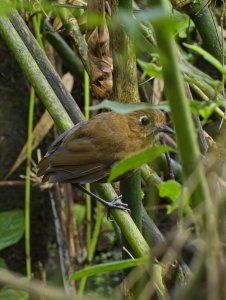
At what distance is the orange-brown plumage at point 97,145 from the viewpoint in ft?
7.55

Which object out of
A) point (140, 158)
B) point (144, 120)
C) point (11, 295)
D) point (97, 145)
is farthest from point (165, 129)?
point (140, 158)

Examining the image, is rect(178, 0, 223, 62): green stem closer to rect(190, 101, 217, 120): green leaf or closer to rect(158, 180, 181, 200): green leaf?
rect(158, 180, 181, 200): green leaf

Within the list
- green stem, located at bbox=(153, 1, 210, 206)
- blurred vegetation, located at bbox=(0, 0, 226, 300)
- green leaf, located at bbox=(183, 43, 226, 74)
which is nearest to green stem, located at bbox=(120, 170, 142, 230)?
blurred vegetation, located at bbox=(0, 0, 226, 300)

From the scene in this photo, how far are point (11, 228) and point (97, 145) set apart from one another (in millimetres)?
833

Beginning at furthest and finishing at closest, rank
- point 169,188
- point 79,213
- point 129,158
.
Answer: point 79,213 → point 169,188 → point 129,158

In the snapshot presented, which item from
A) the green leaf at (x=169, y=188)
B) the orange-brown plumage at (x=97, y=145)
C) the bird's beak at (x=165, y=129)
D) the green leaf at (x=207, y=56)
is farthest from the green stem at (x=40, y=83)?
the green leaf at (x=207, y=56)

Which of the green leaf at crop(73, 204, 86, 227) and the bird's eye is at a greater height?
the bird's eye

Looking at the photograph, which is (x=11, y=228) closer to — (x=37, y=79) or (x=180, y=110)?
(x=37, y=79)

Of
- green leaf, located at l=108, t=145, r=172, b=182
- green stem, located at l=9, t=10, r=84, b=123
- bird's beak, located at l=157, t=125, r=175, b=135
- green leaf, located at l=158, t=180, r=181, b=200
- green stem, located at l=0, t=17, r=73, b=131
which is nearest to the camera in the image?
green leaf, located at l=108, t=145, r=172, b=182

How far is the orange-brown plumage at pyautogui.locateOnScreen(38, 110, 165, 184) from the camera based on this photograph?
230 cm

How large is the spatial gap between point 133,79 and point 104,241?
243 cm

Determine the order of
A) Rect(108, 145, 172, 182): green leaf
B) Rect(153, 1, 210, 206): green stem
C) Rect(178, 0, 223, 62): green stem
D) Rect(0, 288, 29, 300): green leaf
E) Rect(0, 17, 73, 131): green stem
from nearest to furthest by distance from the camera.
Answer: Rect(153, 1, 210, 206): green stem → Rect(108, 145, 172, 182): green leaf → Rect(0, 17, 73, 131): green stem → Rect(178, 0, 223, 62): green stem → Rect(0, 288, 29, 300): green leaf

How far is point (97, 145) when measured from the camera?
240 centimetres

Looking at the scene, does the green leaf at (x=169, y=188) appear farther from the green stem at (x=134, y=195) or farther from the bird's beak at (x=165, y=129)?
the bird's beak at (x=165, y=129)
